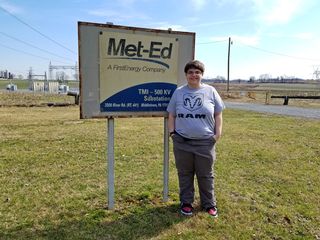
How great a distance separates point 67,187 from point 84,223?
1173 millimetres

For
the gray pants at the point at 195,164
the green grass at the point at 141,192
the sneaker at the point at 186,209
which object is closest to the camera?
the green grass at the point at 141,192

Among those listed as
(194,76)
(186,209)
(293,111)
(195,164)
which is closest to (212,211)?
(186,209)

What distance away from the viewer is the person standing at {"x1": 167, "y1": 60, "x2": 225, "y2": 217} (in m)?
3.38

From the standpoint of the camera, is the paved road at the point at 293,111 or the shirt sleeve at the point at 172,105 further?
the paved road at the point at 293,111

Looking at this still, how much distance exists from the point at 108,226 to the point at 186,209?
0.89m

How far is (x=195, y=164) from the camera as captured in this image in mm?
3551

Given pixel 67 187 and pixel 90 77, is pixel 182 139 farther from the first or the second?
pixel 67 187

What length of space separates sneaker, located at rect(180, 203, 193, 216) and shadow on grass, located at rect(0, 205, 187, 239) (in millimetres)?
78

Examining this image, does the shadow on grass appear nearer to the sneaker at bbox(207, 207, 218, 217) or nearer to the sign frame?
the sneaker at bbox(207, 207, 218, 217)

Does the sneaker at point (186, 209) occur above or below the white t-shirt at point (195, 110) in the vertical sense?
below

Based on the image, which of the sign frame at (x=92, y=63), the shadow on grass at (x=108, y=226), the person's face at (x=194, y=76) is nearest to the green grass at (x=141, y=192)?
the shadow on grass at (x=108, y=226)

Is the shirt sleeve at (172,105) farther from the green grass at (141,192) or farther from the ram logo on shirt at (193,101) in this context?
the green grass at (141,192)

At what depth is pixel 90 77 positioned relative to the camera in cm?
334

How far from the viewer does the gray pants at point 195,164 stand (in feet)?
11.3
